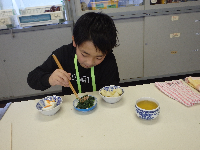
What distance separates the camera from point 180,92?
942 millimetres

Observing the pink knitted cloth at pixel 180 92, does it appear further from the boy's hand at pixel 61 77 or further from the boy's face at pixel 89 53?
the boy's hand at pixel 61 77

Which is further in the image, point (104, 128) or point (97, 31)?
point (97, 31)

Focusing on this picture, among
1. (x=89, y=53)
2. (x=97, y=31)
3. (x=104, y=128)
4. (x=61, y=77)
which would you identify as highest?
(x=97, y=31)

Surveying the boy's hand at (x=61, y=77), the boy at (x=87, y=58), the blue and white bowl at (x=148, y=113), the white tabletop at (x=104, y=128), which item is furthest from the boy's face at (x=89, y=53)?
the blue and white bowl at (x=148, y=113)

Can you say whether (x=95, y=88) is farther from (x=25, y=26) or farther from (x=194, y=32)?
(x=194, y=32)

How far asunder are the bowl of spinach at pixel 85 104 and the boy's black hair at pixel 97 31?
0.28 meters

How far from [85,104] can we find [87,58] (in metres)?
0.27

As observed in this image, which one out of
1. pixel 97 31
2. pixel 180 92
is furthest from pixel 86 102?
pixel 180 92

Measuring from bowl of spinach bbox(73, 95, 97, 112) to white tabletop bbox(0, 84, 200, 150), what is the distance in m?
0.03

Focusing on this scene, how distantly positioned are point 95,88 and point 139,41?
1553 millimetres

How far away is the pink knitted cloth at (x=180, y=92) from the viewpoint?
851 millimetres

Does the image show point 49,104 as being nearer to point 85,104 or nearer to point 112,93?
point 85,104

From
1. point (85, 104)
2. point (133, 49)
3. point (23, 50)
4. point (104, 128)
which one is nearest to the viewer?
point (104, 128)

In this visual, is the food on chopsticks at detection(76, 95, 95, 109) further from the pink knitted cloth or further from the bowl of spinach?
the pink knitted cloth
